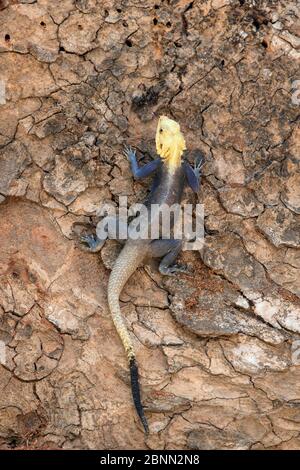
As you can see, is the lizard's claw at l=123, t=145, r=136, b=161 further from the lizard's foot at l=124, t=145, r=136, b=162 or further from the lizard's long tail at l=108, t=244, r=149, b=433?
the lizard's long tail at l=108, t=244, r=149, b=433

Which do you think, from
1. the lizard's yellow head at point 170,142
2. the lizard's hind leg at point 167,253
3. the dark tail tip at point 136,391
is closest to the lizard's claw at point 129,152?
the lizard's yellow head at point 170,142

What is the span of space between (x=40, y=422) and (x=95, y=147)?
2.16 metres

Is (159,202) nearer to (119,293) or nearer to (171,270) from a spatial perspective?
(171,270)

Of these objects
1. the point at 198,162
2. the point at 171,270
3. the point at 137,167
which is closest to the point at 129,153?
the point at 137,167

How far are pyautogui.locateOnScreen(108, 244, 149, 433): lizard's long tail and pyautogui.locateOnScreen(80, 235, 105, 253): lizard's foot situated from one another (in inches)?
7.3

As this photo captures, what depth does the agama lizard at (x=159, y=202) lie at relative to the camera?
532cm

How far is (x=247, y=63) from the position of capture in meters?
5.80

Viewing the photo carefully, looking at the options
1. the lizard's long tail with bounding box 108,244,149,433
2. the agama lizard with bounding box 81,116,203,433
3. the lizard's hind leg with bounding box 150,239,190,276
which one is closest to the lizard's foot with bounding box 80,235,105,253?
the agama lizard with bounding box 81,116,203,433

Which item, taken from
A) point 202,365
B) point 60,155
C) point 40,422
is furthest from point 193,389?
point 60,155

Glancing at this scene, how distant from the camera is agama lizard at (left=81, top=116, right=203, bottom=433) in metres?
5.32

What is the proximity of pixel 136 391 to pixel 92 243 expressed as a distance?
1176mm

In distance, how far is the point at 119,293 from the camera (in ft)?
17.7

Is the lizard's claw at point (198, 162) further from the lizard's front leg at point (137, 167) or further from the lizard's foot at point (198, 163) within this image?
the lizard's front leg at point (137, 167)

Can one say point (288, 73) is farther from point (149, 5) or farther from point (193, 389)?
point (193, 389)
